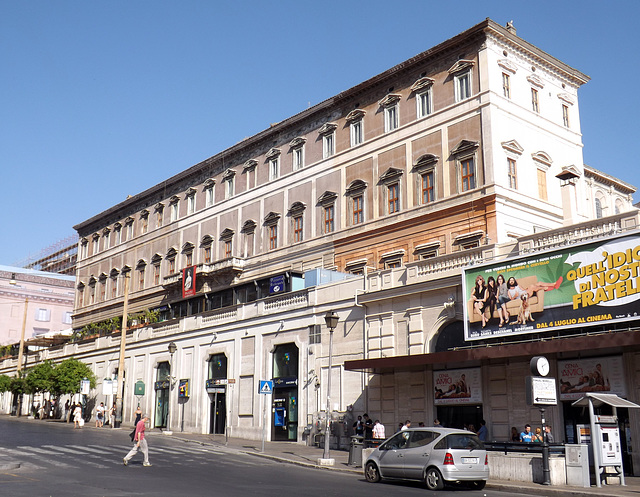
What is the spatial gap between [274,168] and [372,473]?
117 ft

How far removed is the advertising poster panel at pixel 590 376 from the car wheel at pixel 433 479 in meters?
8.96

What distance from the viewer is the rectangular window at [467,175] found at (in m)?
38.3

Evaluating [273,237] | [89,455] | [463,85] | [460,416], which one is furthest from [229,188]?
[89,455]

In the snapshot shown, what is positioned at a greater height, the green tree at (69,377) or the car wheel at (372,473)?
the green tree at (69,377)

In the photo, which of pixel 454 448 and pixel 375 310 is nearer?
pixel 454 448

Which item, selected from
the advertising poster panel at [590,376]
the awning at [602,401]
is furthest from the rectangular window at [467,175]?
Answer: the awning at [602,401]

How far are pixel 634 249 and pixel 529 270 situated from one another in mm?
4095

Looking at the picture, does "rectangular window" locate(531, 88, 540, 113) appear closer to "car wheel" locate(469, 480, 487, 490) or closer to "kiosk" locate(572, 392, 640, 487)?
"kiosk" locate(572, 392, 640, 487)

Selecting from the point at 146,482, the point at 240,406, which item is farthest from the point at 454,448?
the point at 240,406

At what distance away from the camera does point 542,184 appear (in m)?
40.3

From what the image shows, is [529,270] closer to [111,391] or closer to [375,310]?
[375,310]

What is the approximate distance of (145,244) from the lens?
66125 millimetres

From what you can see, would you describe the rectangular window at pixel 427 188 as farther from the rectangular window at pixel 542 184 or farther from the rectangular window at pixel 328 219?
the rectangular window at pixel 328 219

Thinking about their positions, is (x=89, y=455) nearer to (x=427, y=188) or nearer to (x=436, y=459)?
(x=436, y=459)
